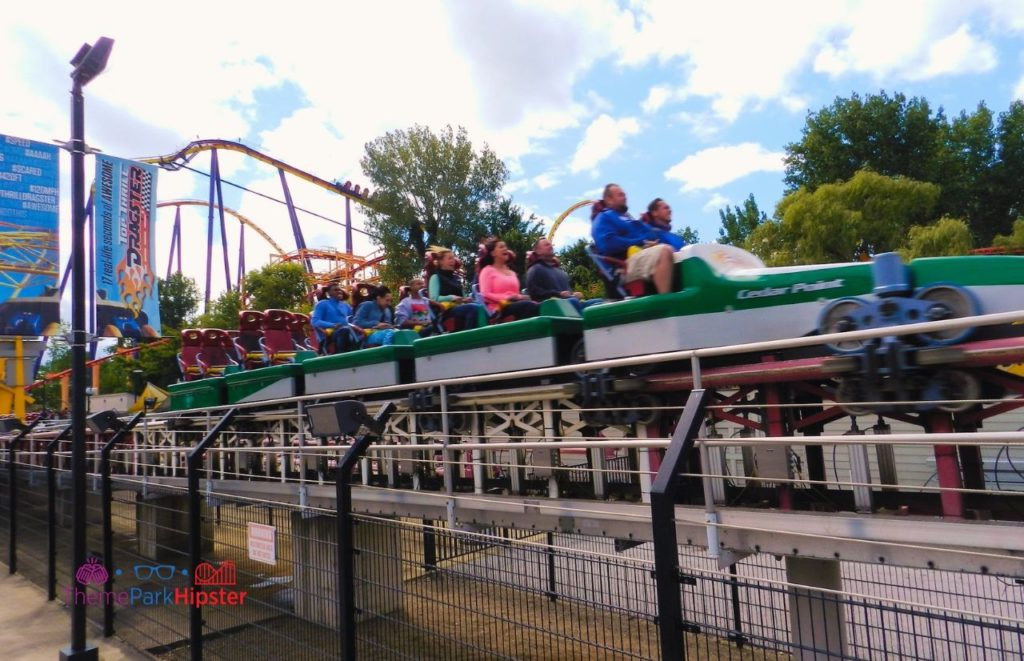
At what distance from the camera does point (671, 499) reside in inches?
88.6

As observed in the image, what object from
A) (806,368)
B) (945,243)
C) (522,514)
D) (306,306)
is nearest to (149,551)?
(522,514)

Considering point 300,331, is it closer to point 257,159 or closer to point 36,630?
point 36,630

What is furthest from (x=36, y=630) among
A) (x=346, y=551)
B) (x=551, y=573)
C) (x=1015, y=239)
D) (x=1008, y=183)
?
(x=1008, y=183)

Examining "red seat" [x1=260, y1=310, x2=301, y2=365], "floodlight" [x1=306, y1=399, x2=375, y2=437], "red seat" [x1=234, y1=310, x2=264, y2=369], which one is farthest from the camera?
"red seat" [x1=234, y1=310, x2=264, y2=369]

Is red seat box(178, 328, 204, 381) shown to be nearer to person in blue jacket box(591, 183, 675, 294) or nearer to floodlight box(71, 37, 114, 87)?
floodlight box(71, 37, 114, 87)

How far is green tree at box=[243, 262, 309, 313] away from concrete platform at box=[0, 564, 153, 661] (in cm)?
2418

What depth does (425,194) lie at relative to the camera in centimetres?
2991

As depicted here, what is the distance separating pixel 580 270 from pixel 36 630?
1969 cm

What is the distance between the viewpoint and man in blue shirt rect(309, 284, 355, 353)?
7.27m

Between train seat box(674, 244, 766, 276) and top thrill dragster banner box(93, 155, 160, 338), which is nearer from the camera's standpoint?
train seat box(674, 244, 766, 276)

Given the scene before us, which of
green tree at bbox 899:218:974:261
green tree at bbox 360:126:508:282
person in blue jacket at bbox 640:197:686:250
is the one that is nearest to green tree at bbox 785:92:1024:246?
green tree at bbox 899:218:974:261

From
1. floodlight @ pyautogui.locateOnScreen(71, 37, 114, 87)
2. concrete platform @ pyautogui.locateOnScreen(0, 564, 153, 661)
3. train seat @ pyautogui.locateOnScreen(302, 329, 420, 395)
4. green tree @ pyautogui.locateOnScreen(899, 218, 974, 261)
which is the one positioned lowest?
concrete platform @ pyautogui.locateOnScreen(0, 564, 153, 661)

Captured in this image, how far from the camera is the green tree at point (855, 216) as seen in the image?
22016mm

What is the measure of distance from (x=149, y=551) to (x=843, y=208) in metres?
21.3
